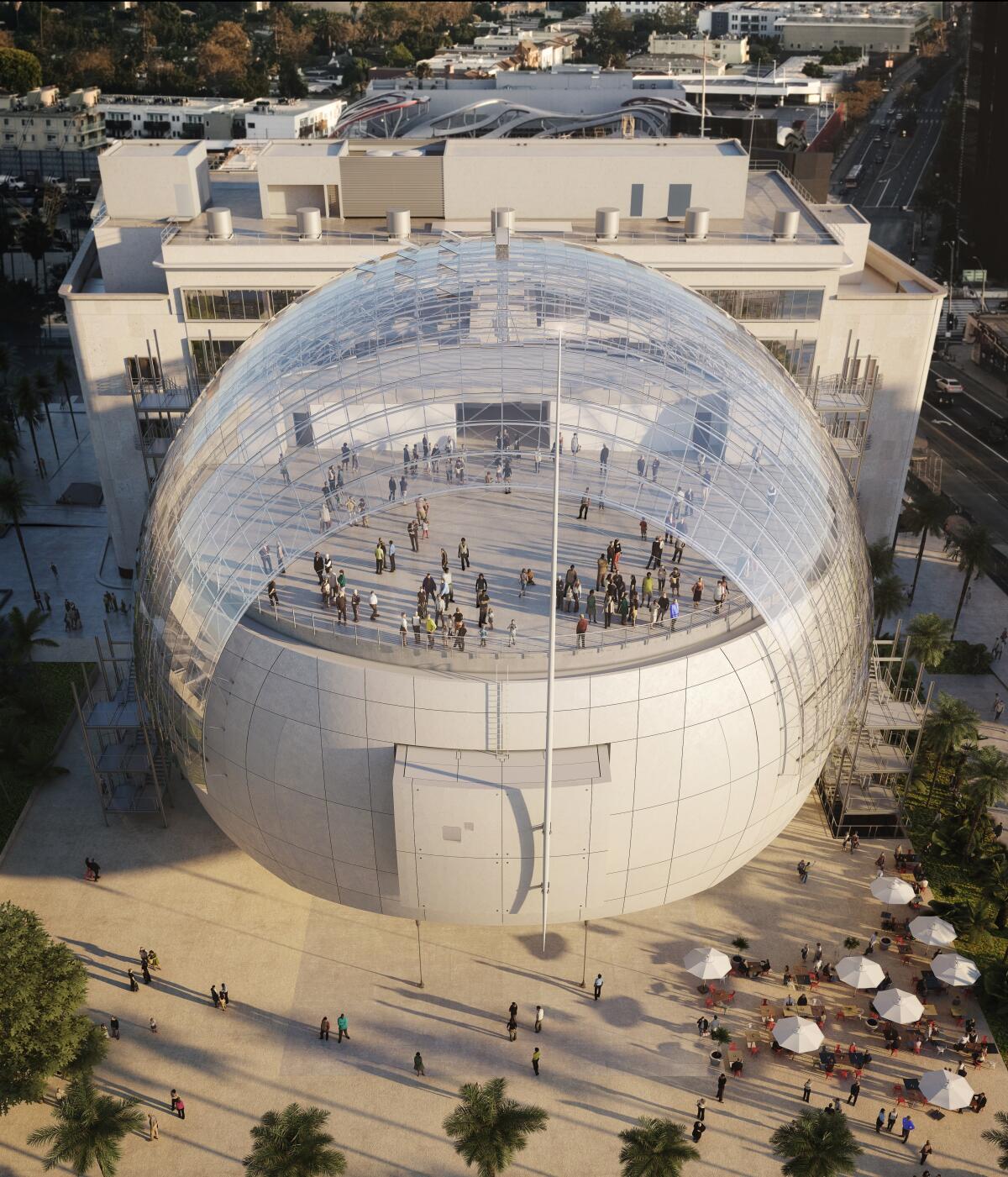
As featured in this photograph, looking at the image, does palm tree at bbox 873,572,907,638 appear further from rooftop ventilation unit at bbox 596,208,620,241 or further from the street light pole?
the street light pole

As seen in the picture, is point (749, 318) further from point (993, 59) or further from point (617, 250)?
point (993, 59)

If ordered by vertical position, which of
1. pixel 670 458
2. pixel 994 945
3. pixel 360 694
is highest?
pixel 670 458

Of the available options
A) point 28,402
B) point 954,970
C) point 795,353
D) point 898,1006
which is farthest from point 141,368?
point 954,970

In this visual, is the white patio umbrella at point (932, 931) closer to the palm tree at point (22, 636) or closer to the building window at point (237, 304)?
the palm tree at point (22, 636)

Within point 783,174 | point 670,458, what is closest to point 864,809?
point 670,458

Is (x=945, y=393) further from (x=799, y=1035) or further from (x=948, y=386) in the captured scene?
(x=799, y=1035)

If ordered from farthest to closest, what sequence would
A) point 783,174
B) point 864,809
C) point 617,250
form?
point 783,174 < point 617,250 < point 864,809

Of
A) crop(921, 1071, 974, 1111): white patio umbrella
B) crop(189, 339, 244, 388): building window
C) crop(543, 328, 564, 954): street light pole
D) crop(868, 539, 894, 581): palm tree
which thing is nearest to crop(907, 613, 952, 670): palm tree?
crop(868, 539, 894, 581): palm tree
